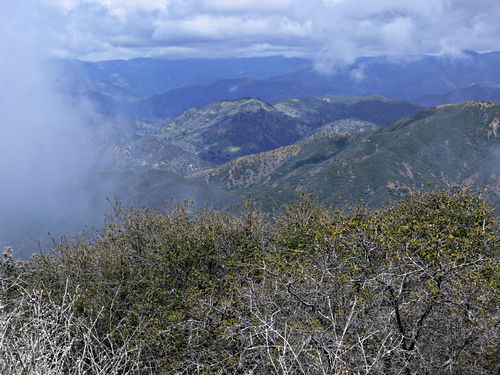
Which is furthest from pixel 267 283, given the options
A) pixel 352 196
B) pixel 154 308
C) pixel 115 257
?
pixel 352 196

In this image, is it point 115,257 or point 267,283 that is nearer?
point 267,283

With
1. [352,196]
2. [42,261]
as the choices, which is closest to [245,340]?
[42,261]

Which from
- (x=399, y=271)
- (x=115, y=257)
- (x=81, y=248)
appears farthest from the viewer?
(x=81, y=248)

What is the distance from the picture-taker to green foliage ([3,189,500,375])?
10812 mm

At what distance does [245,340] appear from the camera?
13023 millimetres

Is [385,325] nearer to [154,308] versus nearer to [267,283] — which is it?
[267,283]

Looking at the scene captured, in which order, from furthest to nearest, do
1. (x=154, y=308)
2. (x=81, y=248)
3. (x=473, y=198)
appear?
(x=473, y=198), (x=81, y=248), (x=154, y=308)

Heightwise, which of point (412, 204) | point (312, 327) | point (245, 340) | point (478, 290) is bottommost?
point (412, 204)

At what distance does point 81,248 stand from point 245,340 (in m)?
13.4

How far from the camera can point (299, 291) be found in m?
13.4

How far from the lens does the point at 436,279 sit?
36.9 ft

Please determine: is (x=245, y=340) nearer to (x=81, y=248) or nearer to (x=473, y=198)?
(x=81, y=248)

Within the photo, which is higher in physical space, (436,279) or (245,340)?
(436,279)

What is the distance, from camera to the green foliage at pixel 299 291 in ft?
35.5
